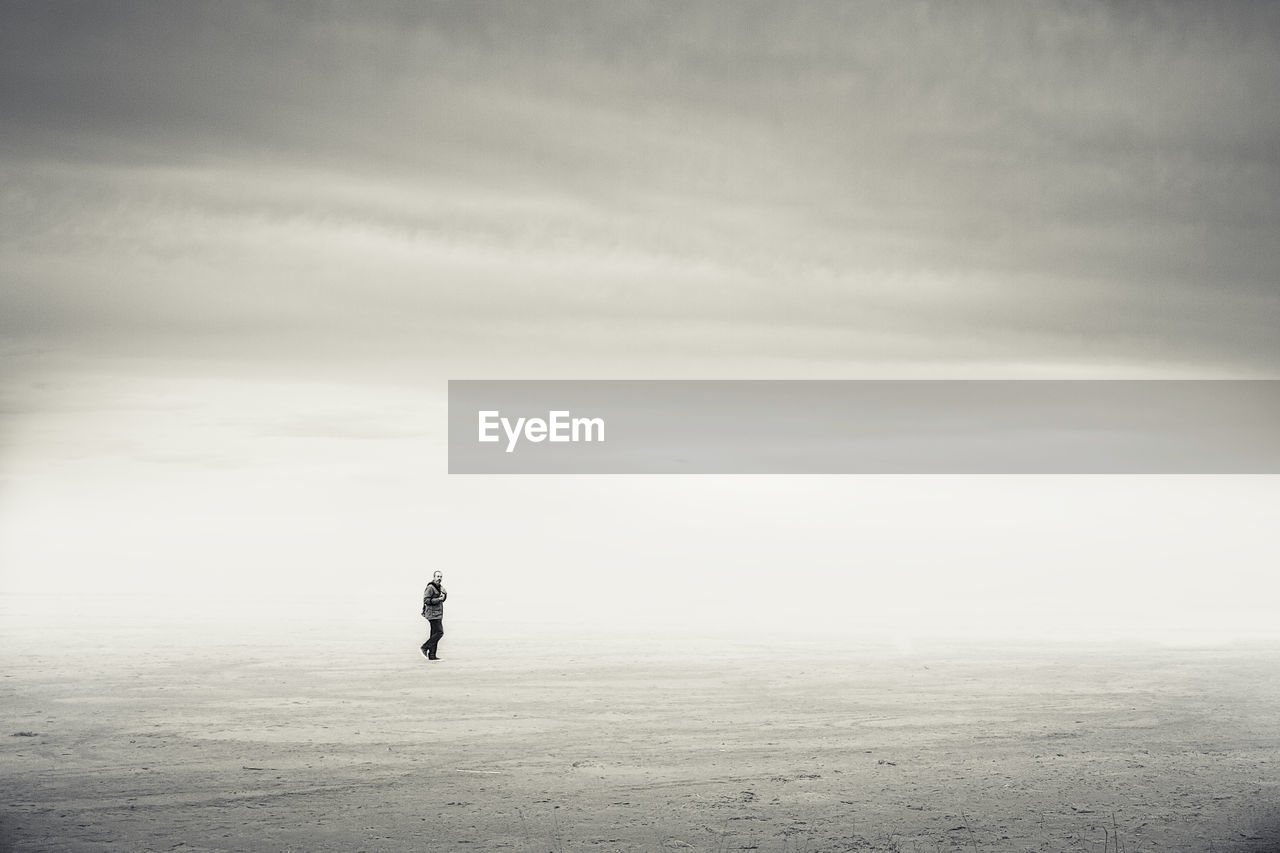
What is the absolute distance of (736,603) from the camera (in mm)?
109750

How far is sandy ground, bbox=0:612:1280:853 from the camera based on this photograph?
2005cm

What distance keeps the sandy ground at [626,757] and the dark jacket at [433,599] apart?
2.55 m

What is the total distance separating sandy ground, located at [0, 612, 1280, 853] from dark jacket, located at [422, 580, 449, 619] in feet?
8.38

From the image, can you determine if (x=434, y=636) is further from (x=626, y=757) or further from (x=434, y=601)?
(x=626, y=757)

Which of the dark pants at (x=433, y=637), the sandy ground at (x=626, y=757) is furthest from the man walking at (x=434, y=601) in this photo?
the sandy ground at (x=626, y=757)

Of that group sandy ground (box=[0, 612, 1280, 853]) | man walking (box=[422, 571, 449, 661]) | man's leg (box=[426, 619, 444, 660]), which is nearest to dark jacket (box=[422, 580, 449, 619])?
man walking (box=[422, 571, 449, 661])

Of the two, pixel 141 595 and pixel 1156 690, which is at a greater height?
pixel 141 595

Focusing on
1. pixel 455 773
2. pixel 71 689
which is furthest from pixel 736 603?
pixel 455 773

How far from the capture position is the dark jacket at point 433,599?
34906 millimetres

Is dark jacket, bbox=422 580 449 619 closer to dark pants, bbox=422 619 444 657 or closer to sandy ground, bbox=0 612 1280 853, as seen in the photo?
dark pants, bbox=422 619 444 657

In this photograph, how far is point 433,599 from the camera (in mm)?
35219

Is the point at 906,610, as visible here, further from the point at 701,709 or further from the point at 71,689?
the point at 71,689

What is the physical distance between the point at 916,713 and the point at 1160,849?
1400cm

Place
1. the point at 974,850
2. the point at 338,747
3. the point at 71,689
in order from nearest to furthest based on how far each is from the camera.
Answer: the point at 974,850 → the point at 338,747 → the point at 71,689
